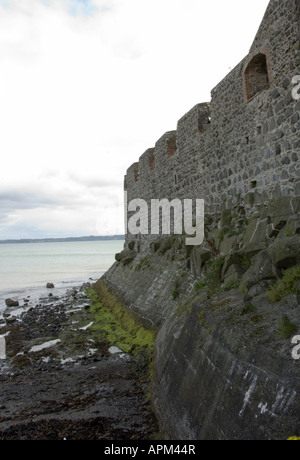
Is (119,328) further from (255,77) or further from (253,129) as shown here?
(255,77)

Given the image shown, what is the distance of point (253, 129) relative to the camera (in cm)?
934

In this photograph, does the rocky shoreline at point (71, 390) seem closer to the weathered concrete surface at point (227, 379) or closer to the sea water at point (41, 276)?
the weathered concrete surface at point (227, 379)

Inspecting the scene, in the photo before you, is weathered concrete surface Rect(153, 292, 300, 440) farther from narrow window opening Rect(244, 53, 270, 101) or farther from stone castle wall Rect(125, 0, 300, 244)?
narrow window opening Rect(244, 53, 270, 101)

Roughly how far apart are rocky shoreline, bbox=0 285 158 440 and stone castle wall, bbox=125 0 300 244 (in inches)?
217

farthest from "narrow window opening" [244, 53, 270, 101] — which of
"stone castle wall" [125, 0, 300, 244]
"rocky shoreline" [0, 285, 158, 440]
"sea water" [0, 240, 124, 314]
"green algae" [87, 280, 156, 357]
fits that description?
"sea water" [0, 240, 124, 314]

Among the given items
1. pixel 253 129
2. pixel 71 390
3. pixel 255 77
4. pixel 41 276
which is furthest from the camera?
pixel 41 276

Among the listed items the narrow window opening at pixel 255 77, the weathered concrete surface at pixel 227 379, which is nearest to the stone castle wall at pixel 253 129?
the narrow window opening at pixel 255 77

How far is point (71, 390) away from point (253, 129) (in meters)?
7.95

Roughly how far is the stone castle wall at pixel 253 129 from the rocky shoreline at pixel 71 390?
5510mm

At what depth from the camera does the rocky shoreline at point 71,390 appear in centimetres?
698

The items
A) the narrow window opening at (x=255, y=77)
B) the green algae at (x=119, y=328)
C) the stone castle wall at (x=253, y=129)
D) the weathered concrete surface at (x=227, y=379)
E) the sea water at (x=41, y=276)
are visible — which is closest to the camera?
the weathered concrete surface at (x=227, y=379)

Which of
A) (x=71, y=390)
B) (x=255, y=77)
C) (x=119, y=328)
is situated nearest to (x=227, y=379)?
(x=71, y=390)

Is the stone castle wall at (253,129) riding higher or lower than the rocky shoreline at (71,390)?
higher
